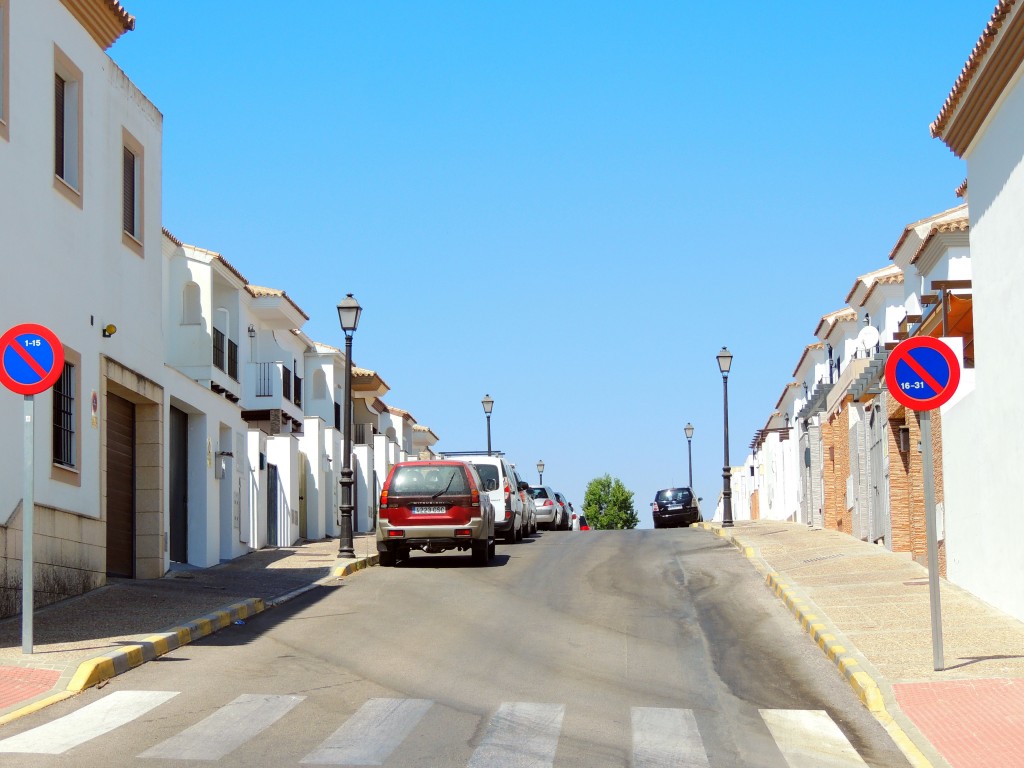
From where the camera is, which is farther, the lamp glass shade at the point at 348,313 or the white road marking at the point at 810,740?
the lamp glass shade at the point at 348,313

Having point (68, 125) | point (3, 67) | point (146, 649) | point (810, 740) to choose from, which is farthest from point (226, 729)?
point (68, 125)

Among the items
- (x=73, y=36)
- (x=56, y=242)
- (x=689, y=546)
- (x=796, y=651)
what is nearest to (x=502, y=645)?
(x=796, y=651)

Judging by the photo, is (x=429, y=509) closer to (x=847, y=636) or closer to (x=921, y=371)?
(x=847, y=636)

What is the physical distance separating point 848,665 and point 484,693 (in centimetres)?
341

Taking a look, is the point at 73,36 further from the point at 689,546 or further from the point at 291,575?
the point at 689,546

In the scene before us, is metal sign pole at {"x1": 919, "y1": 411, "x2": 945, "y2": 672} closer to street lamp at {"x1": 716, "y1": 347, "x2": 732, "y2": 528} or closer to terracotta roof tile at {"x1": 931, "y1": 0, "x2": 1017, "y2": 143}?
terracotta roof tile at {"x1": 931, "y1": 0, "x2": 1017, "y2": 143}

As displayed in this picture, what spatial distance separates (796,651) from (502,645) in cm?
309

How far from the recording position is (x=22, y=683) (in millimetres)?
11148

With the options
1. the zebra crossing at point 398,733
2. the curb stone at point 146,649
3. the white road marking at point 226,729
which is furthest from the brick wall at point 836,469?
the white road marking at point 226,729

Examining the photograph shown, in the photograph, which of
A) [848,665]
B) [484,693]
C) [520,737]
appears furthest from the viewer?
[848,665]

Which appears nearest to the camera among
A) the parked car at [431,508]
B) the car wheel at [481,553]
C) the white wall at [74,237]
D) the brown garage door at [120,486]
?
the white wall at [74,237]

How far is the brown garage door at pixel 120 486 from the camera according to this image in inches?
791

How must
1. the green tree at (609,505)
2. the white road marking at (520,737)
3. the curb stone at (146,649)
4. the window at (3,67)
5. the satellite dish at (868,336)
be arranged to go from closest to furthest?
the white road marking at (520,737), the curb stone at (146,649), the window at (3,67), the satellite dish at (868,336), the green tree at (609,505)

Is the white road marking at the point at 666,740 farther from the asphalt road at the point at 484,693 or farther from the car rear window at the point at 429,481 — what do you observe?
the car rear window at the point at 429,481
